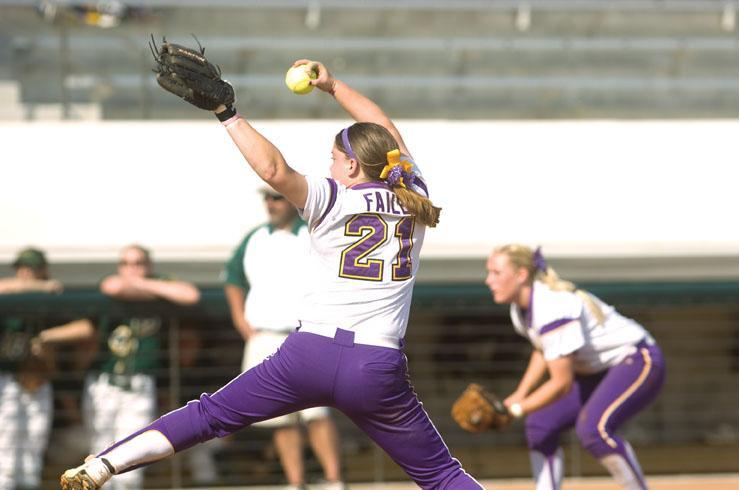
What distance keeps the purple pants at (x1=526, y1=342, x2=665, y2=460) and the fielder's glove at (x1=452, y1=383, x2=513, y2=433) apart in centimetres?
43

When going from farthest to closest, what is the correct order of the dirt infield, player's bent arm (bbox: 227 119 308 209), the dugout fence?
the dirt infield, the dugout fence, player's bent arm (bbox: 227 119 308 209)

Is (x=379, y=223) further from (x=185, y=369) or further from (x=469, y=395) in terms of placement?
(x=185, y=369)

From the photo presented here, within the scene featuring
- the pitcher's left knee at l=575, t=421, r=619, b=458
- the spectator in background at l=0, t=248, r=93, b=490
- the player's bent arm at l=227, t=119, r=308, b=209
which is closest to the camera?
the player's bent arm at l=227, t=119, r=308, b=209

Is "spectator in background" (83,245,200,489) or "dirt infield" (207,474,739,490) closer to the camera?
"spectator in background" (83,245,200,489)

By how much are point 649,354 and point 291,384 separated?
255cm

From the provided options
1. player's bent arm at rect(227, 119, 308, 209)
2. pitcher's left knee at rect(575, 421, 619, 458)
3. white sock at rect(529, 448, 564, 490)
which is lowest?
white sock at rect(529, 448, 564, 490)

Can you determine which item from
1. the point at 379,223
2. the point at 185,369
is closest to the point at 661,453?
the point at 185,369

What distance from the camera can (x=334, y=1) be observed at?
12.8 metres

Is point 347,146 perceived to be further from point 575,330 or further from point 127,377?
point 127,377

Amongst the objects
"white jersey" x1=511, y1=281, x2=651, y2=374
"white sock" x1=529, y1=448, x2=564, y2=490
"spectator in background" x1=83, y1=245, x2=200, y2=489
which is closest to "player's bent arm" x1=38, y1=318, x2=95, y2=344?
"spectator in background" x1=83, y1=245, x2=200, y2=489

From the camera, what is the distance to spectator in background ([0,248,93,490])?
6.86 metres

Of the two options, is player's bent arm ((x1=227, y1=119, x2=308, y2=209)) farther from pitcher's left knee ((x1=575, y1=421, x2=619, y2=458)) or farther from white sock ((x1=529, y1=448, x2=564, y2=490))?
white sock ((x1=529, y1=448, x2=564, y2=490))

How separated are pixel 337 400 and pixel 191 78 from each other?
116 centimetres

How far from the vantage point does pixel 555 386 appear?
17.4 ft
